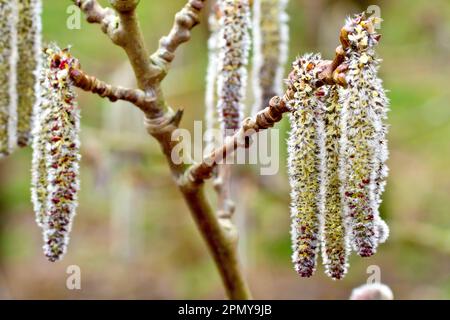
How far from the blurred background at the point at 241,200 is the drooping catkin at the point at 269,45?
1.65m

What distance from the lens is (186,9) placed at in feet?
4.20

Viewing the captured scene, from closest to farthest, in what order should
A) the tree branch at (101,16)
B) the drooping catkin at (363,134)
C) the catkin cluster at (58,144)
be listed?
the drooping catkin at (363,134)
the catkin cluster at (58,144)
the tree branch at (101,16)

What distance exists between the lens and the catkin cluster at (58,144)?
41.3 inches

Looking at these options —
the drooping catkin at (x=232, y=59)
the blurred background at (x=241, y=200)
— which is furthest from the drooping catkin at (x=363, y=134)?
the blurred background at (x=241, y=200)

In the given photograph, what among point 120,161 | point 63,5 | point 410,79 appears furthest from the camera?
point 63,5


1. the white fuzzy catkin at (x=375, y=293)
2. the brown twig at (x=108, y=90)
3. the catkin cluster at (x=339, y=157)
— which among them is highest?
the brown twig at (x=108, y=90)

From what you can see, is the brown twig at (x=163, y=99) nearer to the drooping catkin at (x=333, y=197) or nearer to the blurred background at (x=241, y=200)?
the drooping catkin at (x=333, y=197)

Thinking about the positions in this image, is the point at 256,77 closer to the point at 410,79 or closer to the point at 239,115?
the point at 239,115

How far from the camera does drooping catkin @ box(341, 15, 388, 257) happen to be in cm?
89

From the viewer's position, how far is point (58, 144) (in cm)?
105

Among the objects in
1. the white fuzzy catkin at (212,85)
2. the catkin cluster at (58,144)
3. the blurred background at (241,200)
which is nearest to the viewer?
the catkin cluster at (58,144)

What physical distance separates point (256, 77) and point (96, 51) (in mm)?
5226

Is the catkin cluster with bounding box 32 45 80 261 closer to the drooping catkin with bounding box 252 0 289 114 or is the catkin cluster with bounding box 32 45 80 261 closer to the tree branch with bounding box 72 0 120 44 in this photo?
→ the tree branch with bounding box 72 0 120 44
